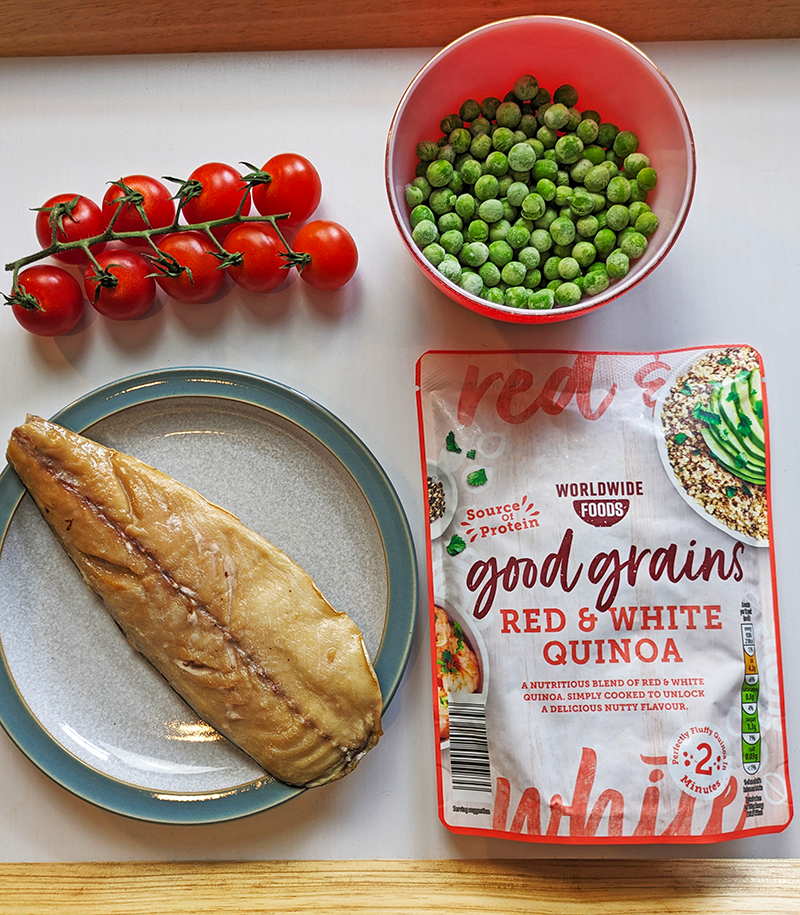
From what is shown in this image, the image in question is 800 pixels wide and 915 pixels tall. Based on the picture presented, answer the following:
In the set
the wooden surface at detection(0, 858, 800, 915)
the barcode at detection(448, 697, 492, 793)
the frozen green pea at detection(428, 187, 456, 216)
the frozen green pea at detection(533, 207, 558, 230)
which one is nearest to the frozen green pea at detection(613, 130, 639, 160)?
the frozen green pea at detection(533, 207, 558, 230)

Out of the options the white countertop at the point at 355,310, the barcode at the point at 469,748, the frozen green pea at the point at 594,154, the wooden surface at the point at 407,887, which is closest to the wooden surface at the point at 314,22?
the white countertop at the point at 355,310

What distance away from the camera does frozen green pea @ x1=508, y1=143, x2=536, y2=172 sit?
0.85 metres

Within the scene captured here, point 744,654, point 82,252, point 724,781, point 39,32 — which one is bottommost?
point 724,781

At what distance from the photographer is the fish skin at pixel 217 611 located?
2.84 feet

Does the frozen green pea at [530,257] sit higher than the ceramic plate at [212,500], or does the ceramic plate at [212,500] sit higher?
the frozen green pea at [530,257]

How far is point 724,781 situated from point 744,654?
0.52ft

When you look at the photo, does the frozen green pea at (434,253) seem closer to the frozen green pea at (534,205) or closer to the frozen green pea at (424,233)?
the frozen green pea at (424,233)

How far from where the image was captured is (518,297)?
0.85m

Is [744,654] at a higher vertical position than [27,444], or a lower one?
lower

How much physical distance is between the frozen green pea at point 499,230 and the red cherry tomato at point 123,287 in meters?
0.43

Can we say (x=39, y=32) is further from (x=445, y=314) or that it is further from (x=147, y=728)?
(x=147, y=728)

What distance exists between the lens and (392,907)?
91cm

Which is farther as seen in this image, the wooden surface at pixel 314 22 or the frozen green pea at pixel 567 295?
the wooden surface at pixel 314 22

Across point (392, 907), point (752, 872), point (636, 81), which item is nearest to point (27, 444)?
point (392, 907)
